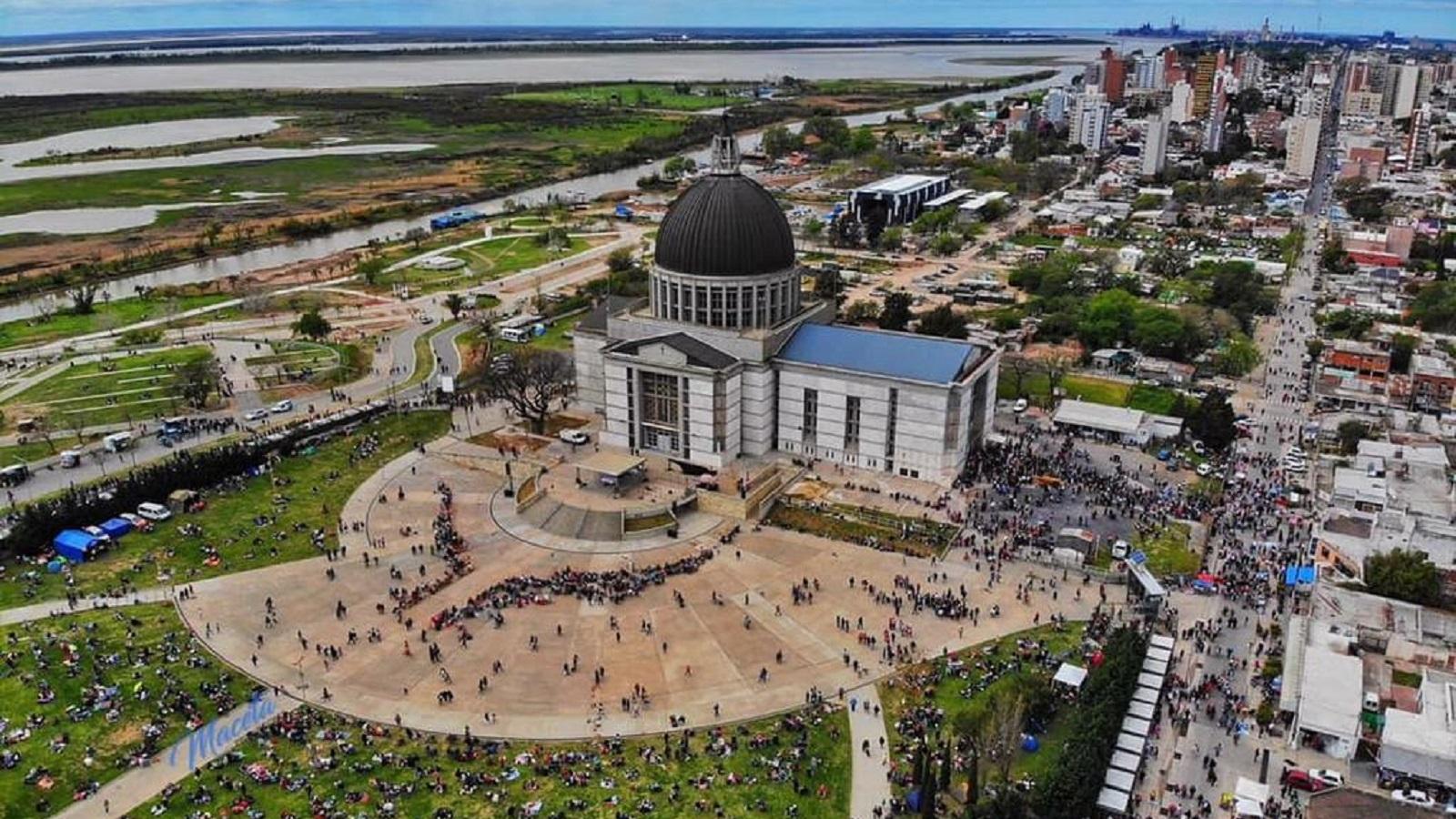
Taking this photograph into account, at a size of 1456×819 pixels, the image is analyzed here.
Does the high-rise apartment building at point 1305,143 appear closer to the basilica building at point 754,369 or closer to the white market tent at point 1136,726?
the basilica building at point 754,369

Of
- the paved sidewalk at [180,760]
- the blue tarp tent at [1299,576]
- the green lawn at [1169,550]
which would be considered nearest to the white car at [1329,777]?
the blue tarp tent at [1299,576]

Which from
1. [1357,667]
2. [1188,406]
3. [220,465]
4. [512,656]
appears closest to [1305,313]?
[1188,406]

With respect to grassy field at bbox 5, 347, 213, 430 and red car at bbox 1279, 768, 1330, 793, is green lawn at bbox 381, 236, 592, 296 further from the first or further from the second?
red car at bbox 1279, 768, 1330, 793

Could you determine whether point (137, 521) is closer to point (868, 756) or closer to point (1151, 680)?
point (868, 756)

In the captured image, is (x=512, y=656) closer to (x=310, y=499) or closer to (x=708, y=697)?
(x=708, y=697)

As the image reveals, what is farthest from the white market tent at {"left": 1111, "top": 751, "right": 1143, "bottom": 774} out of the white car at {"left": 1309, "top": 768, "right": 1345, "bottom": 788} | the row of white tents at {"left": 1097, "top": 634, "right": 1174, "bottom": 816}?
the white car at {"left": 1309, "top": 768, "right": 1345, "bottom": 788}

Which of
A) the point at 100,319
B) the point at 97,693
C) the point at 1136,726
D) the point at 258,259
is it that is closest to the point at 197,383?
the point at 100,319
